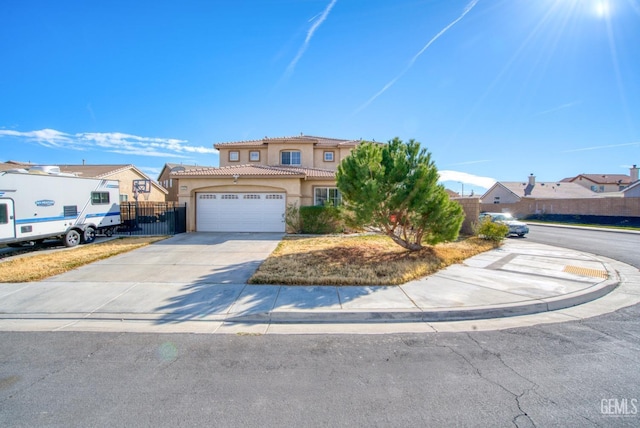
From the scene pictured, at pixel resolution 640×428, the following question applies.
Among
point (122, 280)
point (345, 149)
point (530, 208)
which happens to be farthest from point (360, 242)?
point (530, 208)

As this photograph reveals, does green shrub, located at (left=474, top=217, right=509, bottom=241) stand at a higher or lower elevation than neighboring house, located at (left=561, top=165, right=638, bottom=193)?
lower

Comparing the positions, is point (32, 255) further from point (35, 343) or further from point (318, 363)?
point (318, 363)

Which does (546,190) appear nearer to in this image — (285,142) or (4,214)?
(285,142)

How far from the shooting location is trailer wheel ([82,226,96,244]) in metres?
12.9

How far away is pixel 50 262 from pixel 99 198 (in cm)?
591

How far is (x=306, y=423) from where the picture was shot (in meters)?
2.58

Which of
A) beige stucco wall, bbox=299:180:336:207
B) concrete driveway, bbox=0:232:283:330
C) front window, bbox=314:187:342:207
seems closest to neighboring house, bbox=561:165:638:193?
front window, bbox=314:187:342:207

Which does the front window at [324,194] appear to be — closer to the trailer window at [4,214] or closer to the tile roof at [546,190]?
the trailer window at [4,214]

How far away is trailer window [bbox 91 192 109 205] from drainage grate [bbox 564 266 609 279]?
19.2 metres

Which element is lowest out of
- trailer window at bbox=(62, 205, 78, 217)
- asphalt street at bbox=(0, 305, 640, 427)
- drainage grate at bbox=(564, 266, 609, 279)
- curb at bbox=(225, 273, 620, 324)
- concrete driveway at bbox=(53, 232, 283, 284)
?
asphalt street at bbox=(0, 305, 640, 427)

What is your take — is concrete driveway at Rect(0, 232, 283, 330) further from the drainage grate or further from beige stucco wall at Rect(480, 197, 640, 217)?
beige stucco wall at Rect(480, 197, 640, 217)

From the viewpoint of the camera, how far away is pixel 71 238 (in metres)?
12.2

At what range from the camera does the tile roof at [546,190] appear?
42.1 m

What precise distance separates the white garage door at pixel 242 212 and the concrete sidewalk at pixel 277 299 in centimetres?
732
